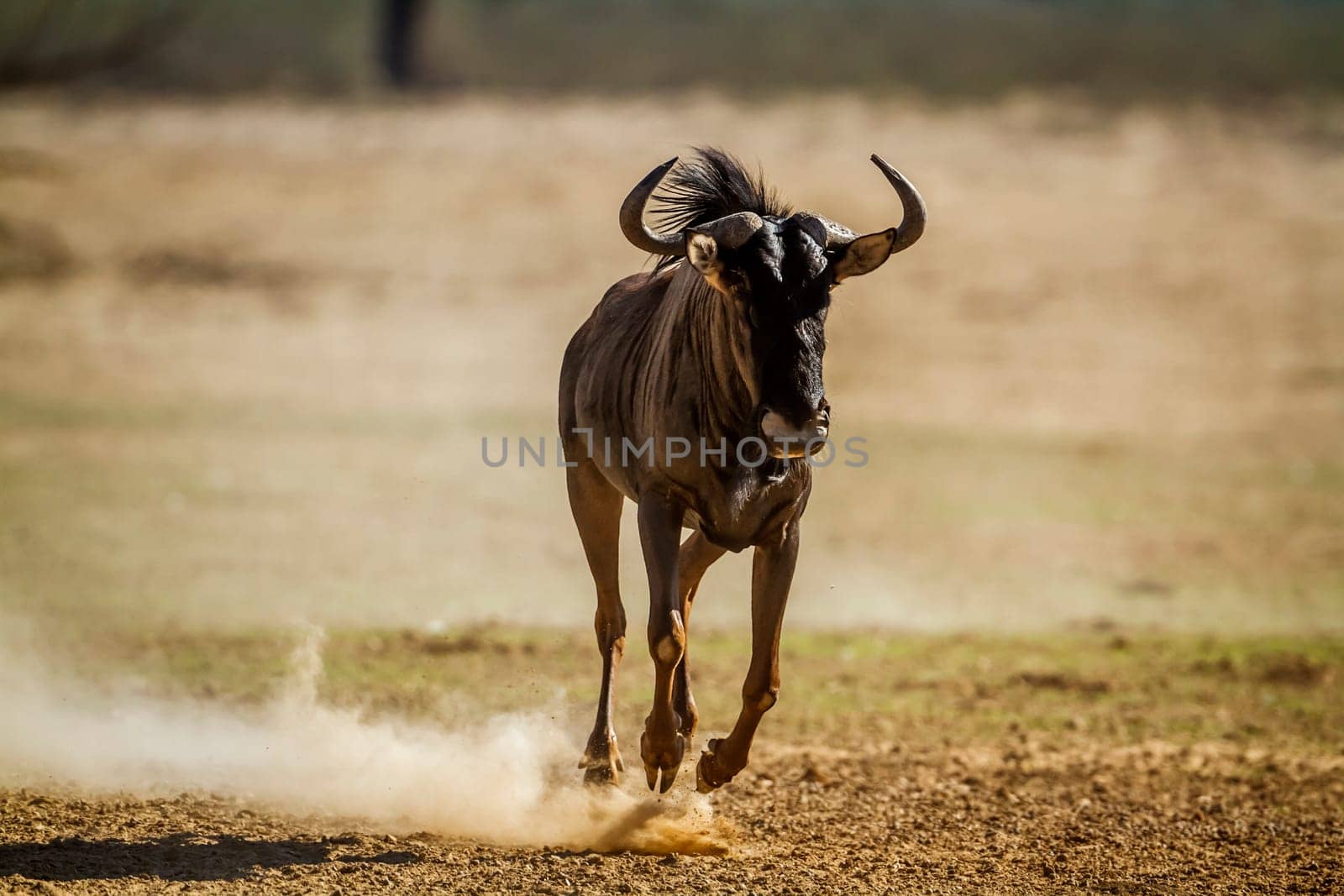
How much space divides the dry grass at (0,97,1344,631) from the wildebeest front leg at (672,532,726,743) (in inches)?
229

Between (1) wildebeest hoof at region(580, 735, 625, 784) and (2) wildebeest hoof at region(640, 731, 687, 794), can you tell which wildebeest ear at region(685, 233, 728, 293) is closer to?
(2) wildebeest hoof at region(640, 731, 687, 794)

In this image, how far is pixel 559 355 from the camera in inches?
947

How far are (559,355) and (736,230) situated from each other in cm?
1778

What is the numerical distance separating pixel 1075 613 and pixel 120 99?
25627 millimetres

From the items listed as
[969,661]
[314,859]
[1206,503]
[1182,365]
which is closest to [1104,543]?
[1206,503]

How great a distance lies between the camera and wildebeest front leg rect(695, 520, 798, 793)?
6.92 metres

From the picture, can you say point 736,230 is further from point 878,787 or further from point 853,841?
point 878,787

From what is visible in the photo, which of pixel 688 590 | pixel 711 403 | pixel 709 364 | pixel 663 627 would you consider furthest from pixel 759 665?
pixel 709 364

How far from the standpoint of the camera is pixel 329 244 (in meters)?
27.8

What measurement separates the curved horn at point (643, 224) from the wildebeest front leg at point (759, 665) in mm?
1301

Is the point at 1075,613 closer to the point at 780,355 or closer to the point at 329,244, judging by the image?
the point at 780,355

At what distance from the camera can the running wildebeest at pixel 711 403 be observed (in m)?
6.32

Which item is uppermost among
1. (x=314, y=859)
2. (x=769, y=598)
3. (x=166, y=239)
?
(x=166, y=239)

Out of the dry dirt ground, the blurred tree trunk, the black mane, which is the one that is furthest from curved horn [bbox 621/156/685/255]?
the blurred tree trunk
